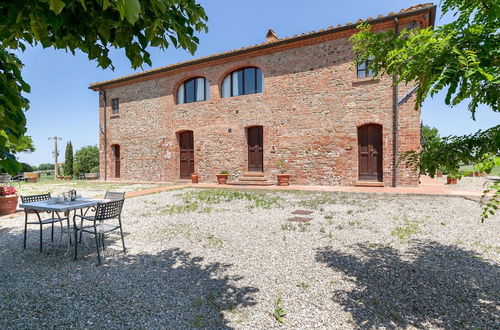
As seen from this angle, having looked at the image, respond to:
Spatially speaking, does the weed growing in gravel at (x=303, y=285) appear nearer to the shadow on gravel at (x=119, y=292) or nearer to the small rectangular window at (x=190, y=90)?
the shadow on gravel at (x=119, y=292)

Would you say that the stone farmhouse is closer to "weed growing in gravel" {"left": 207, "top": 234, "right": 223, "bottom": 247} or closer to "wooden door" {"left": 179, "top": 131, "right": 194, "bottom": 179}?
"wooden door" {"left": 179, "top": 131, "right": 194, "bottom": 179}

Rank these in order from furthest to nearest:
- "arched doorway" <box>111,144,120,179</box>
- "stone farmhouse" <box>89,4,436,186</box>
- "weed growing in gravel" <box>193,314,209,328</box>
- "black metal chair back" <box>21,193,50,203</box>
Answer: "arched doorway" <box>111,144,120,179</box> < "stone farmhouse" <box>89,4,436,186</box> < "black metal chair back" <box>21,193,50,203</box> < "weed growing in gravel" <box>193,314,209,328</box>

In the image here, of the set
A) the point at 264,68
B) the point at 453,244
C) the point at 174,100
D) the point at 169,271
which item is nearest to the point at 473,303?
the point at 453,244

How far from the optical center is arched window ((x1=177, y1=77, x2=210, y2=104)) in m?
14.7

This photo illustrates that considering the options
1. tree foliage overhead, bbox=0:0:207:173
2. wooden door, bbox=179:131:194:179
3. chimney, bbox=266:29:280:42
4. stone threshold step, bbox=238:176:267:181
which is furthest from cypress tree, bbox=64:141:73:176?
tree foliage overhead, bbox=0:0:207:173

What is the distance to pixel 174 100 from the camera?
606 inches

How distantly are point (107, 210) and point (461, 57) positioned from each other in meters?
4.17

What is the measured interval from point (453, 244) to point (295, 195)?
5.56 m

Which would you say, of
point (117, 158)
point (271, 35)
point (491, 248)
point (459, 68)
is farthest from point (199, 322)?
point (117, 158)

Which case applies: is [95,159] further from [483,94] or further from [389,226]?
[483,94]

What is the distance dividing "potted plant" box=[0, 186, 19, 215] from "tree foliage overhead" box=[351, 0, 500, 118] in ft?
28.8

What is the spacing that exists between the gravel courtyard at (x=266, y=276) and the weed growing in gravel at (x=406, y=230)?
18mm

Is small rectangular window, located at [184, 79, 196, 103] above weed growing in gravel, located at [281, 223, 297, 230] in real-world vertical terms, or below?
above

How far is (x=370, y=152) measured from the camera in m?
11.3
